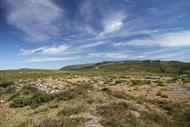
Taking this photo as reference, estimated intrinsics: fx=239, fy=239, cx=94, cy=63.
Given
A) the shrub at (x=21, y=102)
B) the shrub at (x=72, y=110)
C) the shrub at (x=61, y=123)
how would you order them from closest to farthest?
the shrub at (x=61, y=123) < the shrub at (x=72, y=110) < the shrub at (x=21, y=102)

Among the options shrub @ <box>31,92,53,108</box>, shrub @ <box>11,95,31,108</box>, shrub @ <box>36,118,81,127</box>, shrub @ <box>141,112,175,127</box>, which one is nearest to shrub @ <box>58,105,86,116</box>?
shrub @ <box>36,118,81,127</box>

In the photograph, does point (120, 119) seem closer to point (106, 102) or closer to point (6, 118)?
point (106, 102)

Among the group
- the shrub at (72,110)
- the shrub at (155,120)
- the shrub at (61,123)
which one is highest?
the shrub at (72,110)

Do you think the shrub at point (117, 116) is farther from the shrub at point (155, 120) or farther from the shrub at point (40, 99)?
the shrub at point (40, 99)

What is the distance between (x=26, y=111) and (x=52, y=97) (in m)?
3.31

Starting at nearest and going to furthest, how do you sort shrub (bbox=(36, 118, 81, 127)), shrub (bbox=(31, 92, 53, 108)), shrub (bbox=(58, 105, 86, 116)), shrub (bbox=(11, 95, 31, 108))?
shrub (bbox=(36, 118, 81, 127)) < shrub (bbox=(58, 105, 86, 116)) < shrub (bbox=(31, 92, 53, 108)) < shrub (bbox=(11, 95, 31, 108))

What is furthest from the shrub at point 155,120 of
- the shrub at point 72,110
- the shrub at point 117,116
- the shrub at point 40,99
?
the shrub at point 40,99

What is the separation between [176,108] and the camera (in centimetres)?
1994

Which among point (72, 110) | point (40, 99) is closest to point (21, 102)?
point (40, 99)

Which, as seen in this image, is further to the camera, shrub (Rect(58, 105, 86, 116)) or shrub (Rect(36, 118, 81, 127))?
shrub (Rect(58, 105, 86, 116))

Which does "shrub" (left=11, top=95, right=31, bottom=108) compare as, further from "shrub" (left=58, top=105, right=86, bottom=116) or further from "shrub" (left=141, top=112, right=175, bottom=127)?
"shrub" (left=141, top=112, right=175, bottom=127)

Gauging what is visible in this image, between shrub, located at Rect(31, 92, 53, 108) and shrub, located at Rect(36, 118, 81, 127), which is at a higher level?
shrub, located at Rect(31, 92, 53, 108)

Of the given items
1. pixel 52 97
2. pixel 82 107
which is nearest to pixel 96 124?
pixel 82 107

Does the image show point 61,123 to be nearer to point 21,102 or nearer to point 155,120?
point 155,120
